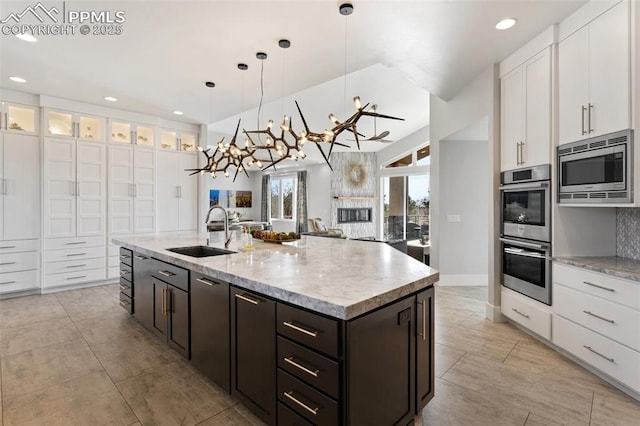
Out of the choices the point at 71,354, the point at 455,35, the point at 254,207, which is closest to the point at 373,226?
the point at 254,207

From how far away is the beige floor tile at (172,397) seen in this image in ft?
6.09

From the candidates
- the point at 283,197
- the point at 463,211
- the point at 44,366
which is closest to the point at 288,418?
the point at 44,366

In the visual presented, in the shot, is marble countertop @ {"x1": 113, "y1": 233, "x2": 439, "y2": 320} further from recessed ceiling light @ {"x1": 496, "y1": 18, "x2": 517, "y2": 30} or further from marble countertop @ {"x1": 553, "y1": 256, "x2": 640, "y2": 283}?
recessed ceiling light @ {"x1": 496, "y1": 18, "x2": 517, "y2": 30}

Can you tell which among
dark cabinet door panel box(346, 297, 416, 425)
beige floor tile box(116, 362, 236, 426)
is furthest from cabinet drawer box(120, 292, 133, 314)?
dark cabinet door panel box(346, 297, 416, 425)

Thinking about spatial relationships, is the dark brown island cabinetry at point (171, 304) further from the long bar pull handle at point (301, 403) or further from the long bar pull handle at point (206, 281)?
the long bar pull handle at point (301, 403)

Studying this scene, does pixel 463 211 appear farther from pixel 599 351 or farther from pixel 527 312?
pixel 599 351

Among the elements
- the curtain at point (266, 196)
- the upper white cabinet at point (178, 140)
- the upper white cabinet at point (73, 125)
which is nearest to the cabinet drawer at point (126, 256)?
the upper white cabinet at point (73, 125)

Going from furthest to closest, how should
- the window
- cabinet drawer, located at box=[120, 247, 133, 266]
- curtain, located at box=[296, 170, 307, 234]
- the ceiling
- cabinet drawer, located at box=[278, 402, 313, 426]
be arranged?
the window → curtain, located at box=[296, 170, 307, 234] → cabinet drawer, located at box=[120, 247, 133, 266] → the ceiling → cabinet drawer, located at box=[278, 402, 313, 426]

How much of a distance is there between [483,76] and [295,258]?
10.3 ft

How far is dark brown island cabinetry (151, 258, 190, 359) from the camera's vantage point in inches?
91.4

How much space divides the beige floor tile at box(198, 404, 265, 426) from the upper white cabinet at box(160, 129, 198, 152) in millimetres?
5203

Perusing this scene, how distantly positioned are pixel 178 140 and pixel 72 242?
2501mm

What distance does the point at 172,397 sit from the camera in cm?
205

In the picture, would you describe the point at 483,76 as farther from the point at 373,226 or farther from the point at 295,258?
the point at 373,226
